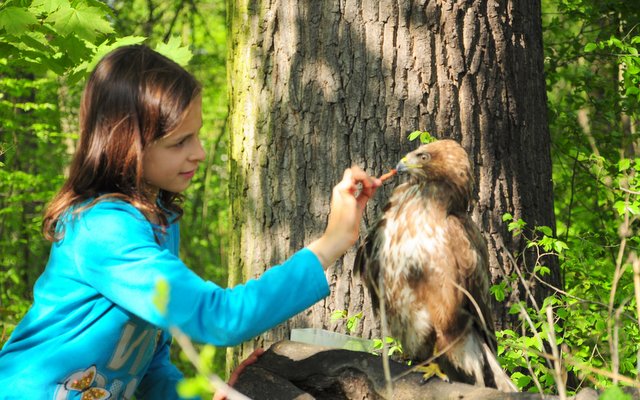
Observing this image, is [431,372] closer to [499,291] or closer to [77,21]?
[499,291]

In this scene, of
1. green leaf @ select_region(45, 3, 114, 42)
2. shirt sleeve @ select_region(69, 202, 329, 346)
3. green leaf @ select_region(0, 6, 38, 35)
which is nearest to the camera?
shirt sleeve @ select_region(69, 202, 329, 346)

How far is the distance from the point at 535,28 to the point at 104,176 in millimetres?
2598

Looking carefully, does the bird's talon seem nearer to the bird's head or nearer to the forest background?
the forest background

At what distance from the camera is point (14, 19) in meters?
3.44

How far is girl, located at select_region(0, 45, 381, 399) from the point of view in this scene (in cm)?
249

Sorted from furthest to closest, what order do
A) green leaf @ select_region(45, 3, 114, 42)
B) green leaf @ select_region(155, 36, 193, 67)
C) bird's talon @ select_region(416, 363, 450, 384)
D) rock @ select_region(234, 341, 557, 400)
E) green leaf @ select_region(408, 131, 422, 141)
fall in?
green leaf @ select_region(155, 36, 193, 67), green leaf @ select_region(45, 3, 114, 42), green leaf @ select_region(408, 131, 422, 141), bird's talon @ select_region(416, 363, 450, 384), rock @ select_region(234, 341, 557, 400)

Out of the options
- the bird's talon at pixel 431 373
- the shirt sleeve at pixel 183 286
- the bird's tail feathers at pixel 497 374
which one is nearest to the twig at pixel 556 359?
the shirt sleeve at pixel 183 286

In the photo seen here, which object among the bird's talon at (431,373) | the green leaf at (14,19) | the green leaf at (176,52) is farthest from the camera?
the green leaf at (176,52)

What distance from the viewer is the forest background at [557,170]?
3.66m

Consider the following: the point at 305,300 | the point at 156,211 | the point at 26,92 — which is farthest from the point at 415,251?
the point at 26,92

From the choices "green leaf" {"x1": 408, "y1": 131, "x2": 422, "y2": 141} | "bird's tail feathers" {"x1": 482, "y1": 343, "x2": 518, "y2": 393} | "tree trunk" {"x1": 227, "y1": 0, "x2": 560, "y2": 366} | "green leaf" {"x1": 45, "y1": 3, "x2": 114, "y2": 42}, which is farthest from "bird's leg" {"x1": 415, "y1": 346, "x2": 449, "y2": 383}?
"green leaf" {"x1": 45, "y1": 3, "x2": 114, "y2": 42}

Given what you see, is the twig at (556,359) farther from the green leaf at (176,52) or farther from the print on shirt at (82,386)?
the green leaf at (176,52)

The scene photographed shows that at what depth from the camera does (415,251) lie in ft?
10.4

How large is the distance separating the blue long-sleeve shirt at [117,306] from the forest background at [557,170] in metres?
0.86
